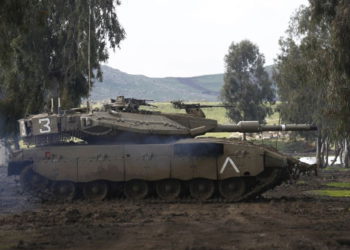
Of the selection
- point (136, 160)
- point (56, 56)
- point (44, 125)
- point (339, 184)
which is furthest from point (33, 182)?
point (56, 56)

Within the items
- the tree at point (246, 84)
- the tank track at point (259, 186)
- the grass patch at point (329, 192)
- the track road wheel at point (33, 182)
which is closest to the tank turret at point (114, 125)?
the track road wheel at point (33, 182)

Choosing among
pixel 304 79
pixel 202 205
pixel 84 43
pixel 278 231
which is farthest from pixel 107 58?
pixel 278 231

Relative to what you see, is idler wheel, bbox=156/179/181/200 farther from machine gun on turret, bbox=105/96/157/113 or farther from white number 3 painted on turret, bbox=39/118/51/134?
white number 3 painted on turret, bbox=39/118/51/134

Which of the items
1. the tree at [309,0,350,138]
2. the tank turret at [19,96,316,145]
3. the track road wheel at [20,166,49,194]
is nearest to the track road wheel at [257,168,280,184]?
the tank turret at [19,96,316,145]

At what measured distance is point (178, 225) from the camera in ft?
57.3

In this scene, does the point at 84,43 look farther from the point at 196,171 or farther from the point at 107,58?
the point at 196,171

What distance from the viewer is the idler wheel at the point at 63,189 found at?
2555 cm

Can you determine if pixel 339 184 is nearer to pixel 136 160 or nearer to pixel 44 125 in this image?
pixel 136 160

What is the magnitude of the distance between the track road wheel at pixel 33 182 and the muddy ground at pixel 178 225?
81 cm

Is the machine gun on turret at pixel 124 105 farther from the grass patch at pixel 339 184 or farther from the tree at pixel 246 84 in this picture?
the tree at pixel 246 84

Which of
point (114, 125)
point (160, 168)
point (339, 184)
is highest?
point (114, 125)

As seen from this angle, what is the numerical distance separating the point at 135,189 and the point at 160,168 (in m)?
1.29

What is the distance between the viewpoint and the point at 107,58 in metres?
47.8

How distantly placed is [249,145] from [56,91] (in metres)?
26.2
